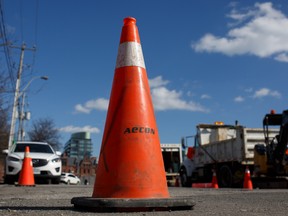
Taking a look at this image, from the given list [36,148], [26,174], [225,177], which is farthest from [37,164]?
[225,177]

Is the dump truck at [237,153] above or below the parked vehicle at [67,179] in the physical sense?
above

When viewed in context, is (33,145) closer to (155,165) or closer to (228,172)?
(228,172)

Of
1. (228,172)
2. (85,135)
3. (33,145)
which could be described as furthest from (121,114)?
(85,135)

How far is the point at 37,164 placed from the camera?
13.7 metres

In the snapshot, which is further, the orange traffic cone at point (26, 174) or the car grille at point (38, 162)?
the car grille at point (38, 162)

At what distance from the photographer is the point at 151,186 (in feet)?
14.3

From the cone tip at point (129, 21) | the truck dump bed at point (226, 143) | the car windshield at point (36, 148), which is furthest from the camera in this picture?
the truck dump bed at point (226, 143)

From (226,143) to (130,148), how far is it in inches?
542

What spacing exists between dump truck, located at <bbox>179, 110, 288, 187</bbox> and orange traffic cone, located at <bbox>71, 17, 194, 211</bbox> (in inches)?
422

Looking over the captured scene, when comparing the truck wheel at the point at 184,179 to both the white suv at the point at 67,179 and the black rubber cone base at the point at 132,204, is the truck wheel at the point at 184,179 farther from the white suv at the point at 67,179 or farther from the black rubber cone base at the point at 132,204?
the white suv at the point at 67,179

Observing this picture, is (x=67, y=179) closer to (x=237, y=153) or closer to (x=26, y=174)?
(x=237, y=153)

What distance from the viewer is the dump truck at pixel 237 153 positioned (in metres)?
15.0

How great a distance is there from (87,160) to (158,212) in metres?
97.4

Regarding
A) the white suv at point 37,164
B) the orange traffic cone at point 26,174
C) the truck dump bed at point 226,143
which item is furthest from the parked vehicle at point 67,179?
the orange traffic cone at point 26,174
